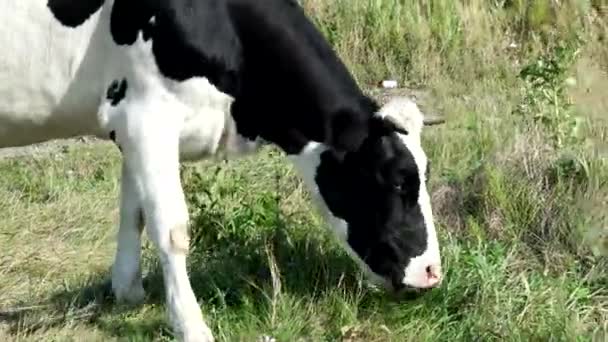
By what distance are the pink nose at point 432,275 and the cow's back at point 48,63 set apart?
1686mm

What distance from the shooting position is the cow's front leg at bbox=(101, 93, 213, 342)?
18.1 feet

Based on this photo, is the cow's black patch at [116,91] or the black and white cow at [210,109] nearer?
the black and white cow at [210,109]

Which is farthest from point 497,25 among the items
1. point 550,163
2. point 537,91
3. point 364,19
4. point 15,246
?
point 15,246

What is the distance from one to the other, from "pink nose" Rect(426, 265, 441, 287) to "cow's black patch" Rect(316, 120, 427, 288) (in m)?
0.09

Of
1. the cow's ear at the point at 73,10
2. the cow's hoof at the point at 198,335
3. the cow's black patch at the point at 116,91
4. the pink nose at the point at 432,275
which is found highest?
the cow's ear at the point at 73,10

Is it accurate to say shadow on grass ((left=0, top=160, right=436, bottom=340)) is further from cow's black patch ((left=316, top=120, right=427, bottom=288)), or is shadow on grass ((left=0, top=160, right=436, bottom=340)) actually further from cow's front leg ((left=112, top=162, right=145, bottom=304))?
cow's black patch ((left=316, top=120, right=427, bottom=288))

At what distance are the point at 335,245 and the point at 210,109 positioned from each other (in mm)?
983

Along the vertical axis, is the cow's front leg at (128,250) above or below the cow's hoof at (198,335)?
above

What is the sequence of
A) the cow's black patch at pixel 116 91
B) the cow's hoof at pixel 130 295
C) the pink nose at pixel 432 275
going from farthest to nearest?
the cow's hoof at pixel 130 295 → the cow's black patch at pixel 116 91 → the pink nose at pixel 432 275

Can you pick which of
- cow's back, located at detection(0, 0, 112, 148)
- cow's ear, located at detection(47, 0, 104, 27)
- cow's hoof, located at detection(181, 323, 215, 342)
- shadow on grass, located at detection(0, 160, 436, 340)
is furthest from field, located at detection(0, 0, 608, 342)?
cow's ear, located at detection(47, 0, 104, 27)

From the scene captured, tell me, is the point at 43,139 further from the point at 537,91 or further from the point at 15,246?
Result: the point at 537,91

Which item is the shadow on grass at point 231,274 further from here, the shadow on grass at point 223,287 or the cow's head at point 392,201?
the cow's head at point 392,201

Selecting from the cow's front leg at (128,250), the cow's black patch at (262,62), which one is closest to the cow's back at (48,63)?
the cow's black patch at (262,62)

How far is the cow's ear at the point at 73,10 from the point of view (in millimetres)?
5848
